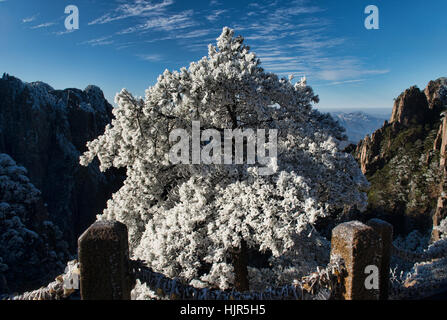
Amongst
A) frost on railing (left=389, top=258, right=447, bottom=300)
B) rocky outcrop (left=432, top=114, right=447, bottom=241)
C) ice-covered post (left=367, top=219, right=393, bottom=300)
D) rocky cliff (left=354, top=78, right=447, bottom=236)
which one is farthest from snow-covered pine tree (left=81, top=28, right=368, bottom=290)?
rocky cliff (left=354, top=78, right=447, bottom=236)

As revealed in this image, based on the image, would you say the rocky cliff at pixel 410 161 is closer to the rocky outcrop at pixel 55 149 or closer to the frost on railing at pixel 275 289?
the frost on railing at pixel 275 289

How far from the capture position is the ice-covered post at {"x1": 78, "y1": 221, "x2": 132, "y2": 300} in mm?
3310

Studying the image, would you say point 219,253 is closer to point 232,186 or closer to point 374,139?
point 232,186

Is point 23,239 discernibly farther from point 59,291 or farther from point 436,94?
point 436,94

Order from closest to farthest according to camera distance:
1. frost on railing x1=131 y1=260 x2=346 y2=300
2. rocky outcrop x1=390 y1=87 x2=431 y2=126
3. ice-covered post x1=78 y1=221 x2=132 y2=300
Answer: ice-covered post x1=78 y1=221 x2=132 y2=300
frost on railing x1=131 y1=260 x2=346 y2=300
rocky outcrop x1=390 y1=87 x2=431 y2=126

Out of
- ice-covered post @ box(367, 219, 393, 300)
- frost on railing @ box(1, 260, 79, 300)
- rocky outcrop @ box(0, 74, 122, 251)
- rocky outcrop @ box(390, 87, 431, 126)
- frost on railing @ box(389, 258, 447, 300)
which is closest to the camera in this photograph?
frost on railing @ box(1, 260, 79, 300)

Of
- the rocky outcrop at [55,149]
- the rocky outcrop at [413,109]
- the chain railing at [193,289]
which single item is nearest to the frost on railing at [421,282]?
the chain railing at [193,289]

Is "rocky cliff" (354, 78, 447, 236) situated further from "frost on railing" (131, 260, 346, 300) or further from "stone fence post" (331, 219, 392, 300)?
"frost on railing" (131, 260, 346, 300)

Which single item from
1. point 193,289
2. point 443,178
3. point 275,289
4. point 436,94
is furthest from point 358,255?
point 436,94

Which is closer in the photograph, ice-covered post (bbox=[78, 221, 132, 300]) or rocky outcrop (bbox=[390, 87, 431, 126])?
ice-covered post (bbox=[78, 221, 132, 300])

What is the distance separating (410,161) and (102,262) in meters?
61.9

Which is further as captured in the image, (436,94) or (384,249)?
(436,94)

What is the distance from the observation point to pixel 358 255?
11.8 feet

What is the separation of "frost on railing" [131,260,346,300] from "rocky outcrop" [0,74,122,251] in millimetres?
52073
